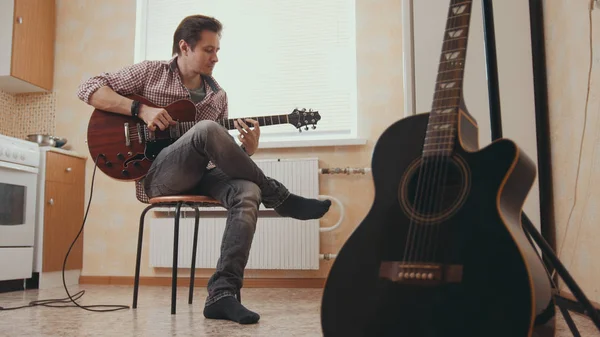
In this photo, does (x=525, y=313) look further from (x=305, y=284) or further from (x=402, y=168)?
(x=305, y=284)

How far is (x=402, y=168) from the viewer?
927mm

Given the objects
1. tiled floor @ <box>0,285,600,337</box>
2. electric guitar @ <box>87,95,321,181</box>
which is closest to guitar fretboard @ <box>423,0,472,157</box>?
tiled floor @ <box>0,285,600,337</box>

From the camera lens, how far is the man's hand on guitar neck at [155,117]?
1.80 m

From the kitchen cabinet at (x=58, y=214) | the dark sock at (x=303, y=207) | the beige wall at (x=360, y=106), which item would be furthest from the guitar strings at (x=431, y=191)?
the kitchen cabinet at (x=58, y=214)

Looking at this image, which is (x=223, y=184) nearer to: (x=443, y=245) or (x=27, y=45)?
(x=443, y=245)

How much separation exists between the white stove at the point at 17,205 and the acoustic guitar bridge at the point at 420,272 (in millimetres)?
2487

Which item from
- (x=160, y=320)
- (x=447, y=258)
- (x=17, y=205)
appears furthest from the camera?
(x=17, y=205)

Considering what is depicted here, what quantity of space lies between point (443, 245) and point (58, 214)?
2858mm

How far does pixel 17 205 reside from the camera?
280 centimetres

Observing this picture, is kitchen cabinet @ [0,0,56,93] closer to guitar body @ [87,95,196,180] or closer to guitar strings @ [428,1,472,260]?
guitar body @ [87,95,196,180]

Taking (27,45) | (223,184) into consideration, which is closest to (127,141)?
(223,184)

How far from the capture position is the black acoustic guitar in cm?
76

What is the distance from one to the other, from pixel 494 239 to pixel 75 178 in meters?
3.06

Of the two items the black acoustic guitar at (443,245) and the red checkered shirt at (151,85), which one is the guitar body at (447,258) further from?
the red checkered shirt at (151,85)
